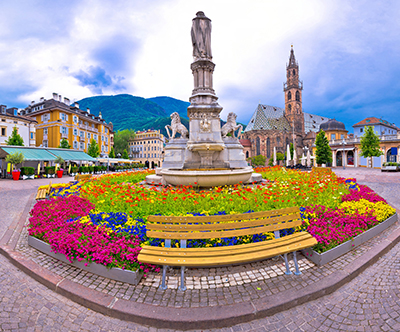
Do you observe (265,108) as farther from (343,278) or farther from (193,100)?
(343,278)

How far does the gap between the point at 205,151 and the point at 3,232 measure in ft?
24.7

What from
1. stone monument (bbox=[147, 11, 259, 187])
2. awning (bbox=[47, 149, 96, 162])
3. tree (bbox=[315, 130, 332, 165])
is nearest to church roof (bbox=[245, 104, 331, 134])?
tree (bbox=[315, 130, 332, 165])

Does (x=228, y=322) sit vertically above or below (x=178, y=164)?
below

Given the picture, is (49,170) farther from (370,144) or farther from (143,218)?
(370,144)

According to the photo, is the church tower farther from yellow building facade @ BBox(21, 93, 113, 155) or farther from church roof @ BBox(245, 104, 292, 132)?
yellow building facade @ BBox(21, 93, 113, 155)

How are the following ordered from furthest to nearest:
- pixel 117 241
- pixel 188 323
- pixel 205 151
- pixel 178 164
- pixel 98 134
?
pixel 98 134, pixel 178 164, pixel 205 151, pixel 117 241, pixel 188 323

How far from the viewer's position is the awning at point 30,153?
78.0 ft

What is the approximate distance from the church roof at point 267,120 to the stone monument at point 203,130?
6819 centimetres

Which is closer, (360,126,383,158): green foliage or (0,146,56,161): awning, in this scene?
(0,146,56,161): awning

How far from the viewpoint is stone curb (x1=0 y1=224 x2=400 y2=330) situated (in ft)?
8.20

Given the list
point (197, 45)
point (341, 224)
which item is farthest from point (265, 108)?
point (341, 224)

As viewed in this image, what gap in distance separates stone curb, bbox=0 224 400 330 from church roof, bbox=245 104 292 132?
77.4 meters

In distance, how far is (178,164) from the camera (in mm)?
11648

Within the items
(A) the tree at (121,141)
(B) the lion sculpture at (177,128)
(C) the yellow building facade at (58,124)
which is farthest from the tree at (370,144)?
(A) the tree at (121,141)
